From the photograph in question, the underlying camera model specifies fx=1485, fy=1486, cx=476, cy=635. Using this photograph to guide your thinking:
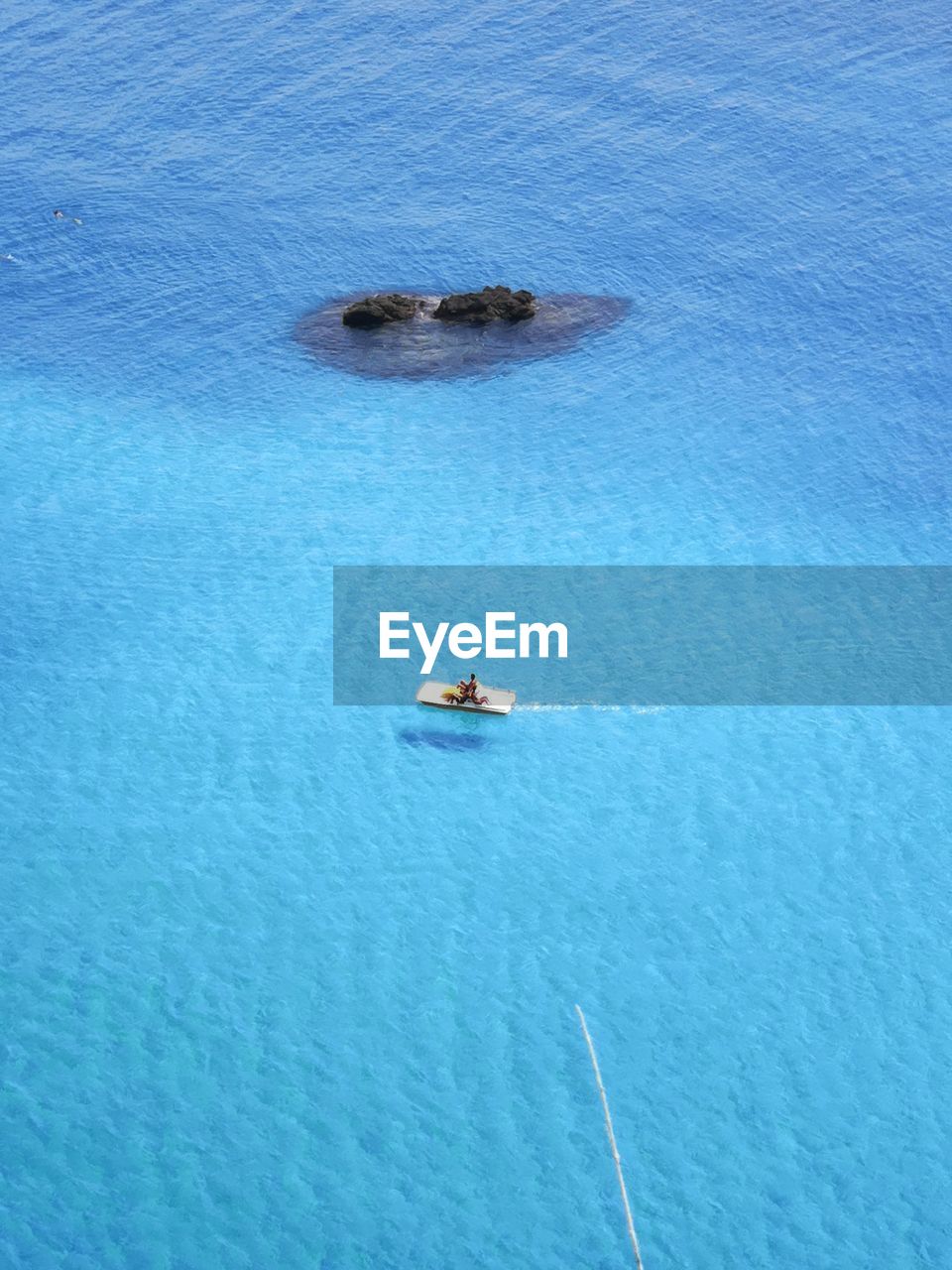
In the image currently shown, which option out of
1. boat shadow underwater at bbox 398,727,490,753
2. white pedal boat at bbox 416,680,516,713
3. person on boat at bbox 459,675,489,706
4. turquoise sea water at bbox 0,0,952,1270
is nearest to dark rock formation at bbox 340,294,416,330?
turquoise sea water at bbox 0,0,952,1270

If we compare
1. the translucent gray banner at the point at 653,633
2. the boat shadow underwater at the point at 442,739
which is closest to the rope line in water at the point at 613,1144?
the boat shadow underwater at the point at 442,739

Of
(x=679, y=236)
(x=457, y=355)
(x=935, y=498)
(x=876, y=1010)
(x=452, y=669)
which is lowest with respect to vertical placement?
(x=876, y=1010)

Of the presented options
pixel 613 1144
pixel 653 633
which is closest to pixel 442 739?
pixel 653 633

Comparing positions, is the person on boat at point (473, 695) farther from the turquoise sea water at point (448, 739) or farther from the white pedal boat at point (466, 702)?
the turquoise sea water at point (448, 739)

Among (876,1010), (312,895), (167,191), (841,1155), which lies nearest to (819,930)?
(876,1010)

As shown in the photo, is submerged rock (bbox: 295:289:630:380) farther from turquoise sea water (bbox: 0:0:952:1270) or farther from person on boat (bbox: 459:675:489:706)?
person on boat (bbox: 459:675:489:706)

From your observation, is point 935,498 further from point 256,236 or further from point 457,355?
point 256,236
